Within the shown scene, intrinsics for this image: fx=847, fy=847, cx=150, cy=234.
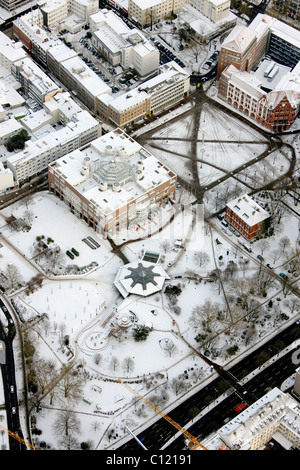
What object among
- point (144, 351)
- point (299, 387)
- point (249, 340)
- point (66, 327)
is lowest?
point (299, 387)

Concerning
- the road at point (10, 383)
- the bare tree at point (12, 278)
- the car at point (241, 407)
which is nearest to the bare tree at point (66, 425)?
the road at point (10, 383)

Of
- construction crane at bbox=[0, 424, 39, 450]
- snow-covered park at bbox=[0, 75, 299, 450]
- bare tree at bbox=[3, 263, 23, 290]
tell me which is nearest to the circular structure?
snow-covered park at bbox=[0, 75, 299, 450]

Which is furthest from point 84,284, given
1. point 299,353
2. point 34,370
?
point 299,353

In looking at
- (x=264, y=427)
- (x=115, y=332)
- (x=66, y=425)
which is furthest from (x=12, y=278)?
(x=264, y=427)

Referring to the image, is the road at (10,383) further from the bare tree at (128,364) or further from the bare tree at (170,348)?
the bare tree at (170,348)

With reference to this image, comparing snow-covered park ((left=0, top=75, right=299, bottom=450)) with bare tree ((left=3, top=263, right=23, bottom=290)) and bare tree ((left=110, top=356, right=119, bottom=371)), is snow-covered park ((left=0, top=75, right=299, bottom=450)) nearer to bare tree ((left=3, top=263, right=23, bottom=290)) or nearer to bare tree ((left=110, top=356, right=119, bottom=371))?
bare tree ((left=3, top=263, right=23, bottom=290))

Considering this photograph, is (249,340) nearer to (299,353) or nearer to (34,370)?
(299,353)

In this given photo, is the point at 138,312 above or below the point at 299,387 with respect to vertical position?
above
